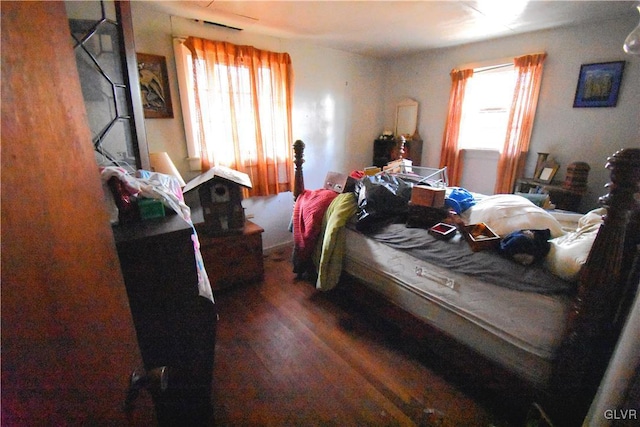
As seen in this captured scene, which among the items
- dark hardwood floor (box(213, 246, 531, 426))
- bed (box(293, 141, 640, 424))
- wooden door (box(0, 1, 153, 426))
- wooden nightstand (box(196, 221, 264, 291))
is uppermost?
wooden door (box(0, 1, 153, 426))

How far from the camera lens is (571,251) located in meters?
1.13

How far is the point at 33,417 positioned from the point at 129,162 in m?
1.89

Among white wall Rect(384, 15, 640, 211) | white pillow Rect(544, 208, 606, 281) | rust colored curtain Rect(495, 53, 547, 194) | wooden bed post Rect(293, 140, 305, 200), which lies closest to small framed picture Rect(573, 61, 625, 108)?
white wall Rect(384, 15, 640, 211)

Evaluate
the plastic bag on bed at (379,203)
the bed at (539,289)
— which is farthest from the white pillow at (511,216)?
the plastic bag on bed at (379,203)

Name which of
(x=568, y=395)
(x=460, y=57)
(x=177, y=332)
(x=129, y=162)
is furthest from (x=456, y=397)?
(x=460, y=57)

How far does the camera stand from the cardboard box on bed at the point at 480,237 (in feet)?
4.58

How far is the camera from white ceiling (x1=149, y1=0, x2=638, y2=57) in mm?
1985

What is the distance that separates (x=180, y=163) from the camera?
241 cm

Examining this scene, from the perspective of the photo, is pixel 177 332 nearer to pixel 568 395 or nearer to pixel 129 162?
pixel 129 162

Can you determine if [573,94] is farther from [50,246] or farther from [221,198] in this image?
[50,246]

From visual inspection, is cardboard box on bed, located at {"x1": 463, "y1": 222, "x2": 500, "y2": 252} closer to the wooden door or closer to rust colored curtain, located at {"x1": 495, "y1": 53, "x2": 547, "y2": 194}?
A: the wooden door

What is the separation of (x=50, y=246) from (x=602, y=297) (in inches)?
57.4

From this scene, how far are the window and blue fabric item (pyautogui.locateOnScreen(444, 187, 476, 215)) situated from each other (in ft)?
4.78

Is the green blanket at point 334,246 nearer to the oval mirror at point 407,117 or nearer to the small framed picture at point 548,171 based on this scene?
the small framed picture at point 548,171
